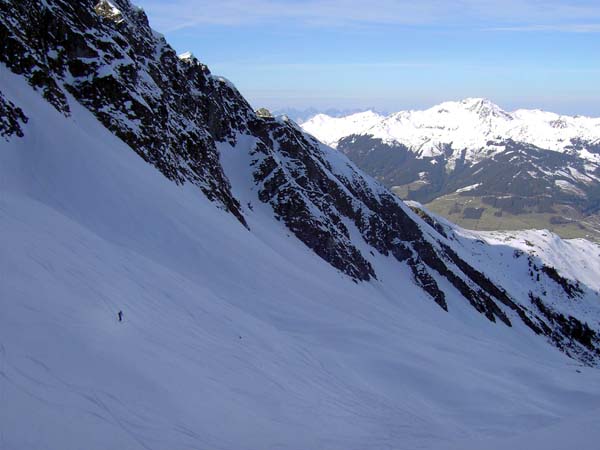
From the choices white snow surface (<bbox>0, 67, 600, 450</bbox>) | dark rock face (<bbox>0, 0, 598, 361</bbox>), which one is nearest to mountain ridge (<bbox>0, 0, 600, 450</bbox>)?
white snow surface (<bbox>0, 67, 600, 450</bbox>)

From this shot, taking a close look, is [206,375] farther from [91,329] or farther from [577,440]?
[577,440]

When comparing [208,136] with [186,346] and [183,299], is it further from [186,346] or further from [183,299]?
[186,346]

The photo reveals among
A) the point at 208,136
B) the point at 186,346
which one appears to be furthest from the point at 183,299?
the point at 208,136

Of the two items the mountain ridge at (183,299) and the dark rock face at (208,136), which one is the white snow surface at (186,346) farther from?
the dark rock face at (208,136)

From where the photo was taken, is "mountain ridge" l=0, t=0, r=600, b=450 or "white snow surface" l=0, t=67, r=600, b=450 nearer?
"white snow surface" l=0, t=67, r=600, b=450

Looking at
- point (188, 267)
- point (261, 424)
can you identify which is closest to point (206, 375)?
point (261, 424)

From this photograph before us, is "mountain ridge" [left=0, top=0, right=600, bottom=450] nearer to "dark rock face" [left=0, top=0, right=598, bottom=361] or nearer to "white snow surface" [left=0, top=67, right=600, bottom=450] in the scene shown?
"white snow surface" [left=0, top=67, right=600, bottom=450]
